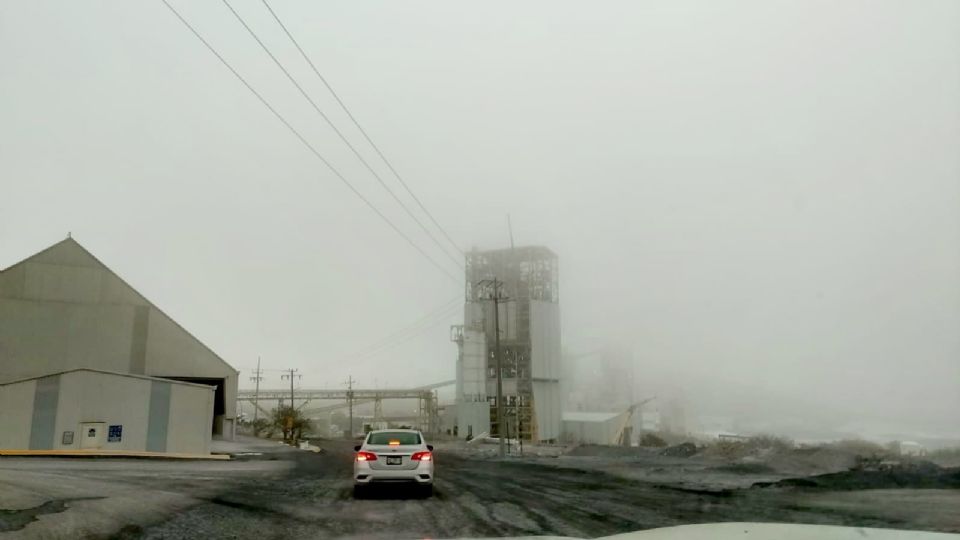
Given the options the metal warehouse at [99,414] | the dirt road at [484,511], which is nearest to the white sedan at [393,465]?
the dirt road at [484,511]

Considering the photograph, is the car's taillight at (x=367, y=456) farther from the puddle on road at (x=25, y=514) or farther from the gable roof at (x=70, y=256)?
the gable roof at (x=70, y=256)

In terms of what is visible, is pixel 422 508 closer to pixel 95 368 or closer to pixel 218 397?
pixel 95 368

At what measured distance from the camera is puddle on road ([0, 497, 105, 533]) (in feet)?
29.7

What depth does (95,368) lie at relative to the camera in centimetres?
4797

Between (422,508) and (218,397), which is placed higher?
(218,397)

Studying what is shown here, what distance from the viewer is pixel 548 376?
63.8 meters

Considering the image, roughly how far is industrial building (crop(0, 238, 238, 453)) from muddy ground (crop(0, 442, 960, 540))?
1959 cm

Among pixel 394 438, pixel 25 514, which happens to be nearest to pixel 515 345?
pixel 394 438

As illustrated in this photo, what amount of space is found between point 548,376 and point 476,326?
8.33 m

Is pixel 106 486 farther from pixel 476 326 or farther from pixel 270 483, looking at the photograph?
pixel 476 326

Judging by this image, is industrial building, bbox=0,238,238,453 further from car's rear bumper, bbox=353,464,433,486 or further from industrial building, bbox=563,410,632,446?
industrial building, bbox=563,410,632,446

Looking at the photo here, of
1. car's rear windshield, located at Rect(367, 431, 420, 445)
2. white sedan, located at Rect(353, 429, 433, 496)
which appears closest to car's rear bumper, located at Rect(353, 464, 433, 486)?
white sedan, located at Rect(353, 429, 433, 496)

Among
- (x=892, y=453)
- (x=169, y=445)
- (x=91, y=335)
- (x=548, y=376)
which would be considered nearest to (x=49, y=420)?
(x=169, y=445)

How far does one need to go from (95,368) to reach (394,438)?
139ft
